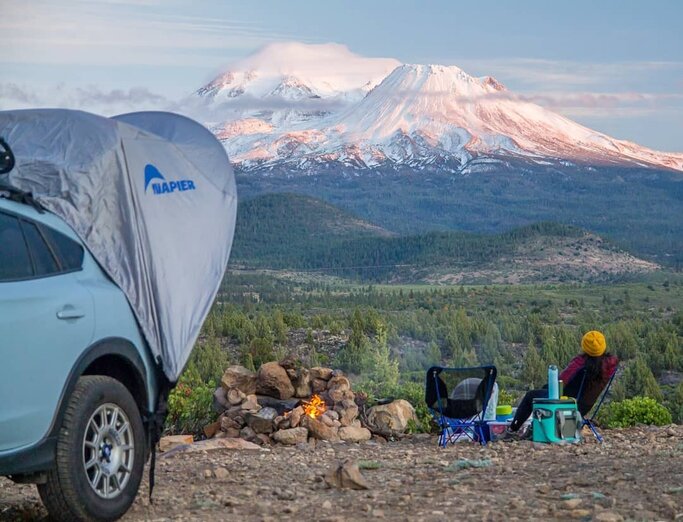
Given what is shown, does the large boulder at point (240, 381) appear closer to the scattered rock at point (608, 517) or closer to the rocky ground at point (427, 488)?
the rocky ground at point (427, 488)


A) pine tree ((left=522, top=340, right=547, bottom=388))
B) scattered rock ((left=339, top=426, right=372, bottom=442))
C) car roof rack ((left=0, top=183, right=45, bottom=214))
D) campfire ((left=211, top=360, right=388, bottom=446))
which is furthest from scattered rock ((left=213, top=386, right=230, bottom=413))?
pine tree ((left=522, top=340, right=547, bottom=388))

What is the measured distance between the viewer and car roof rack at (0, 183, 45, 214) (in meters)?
6.45

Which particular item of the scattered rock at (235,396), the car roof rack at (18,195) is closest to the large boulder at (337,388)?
the scattered rock at (235,396)

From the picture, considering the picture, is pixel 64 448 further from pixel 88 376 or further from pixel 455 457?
pixel 455 457

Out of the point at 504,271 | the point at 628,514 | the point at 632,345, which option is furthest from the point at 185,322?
the point at 504,271

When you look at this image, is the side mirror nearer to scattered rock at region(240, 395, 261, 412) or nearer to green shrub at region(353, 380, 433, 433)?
scattered rock at region(240, 395, 261, 412)

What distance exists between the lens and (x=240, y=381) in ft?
44.7

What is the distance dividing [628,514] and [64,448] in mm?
2873

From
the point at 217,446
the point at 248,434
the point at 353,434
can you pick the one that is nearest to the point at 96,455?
the point at 217,446

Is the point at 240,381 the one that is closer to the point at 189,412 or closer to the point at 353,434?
the point at 189,412

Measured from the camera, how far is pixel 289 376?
44.6 ft

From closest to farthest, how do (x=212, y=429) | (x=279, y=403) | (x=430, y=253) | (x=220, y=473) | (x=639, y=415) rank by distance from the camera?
1. (x=220, y=473)
2. (x=212, y=429)
3. (x=279, y=403)
4. (x=639, y=415)
5. (x=430, y=253)

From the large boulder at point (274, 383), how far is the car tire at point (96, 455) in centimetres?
649

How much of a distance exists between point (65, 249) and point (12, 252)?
16.0 inches
